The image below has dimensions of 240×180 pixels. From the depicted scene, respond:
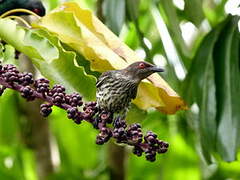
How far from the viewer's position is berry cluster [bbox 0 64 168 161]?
4.32 feet

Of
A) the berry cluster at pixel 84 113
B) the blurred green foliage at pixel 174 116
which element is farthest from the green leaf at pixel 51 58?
the berry cluster at pixel 84 113

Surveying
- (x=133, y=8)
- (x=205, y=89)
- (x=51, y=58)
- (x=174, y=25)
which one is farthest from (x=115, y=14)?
(x=51, y=58)

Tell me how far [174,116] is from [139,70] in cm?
158

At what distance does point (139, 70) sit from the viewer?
1604mm

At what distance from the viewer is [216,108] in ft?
7.51

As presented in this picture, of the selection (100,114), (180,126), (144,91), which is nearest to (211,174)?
(180,126)

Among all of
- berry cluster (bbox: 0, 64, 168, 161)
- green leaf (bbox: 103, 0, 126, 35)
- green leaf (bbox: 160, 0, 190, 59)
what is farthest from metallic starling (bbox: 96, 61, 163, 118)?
green leaf (bbox: 103, 0, 126, 35)

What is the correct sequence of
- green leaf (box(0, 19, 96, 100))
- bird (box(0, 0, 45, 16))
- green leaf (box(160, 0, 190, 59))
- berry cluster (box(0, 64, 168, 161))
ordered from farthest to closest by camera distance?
bird (box(0, 0, 45, 16))
green leaf (box(160, 0, 190, 59))
green leaf (box(0, 19, 96, 100))
berry cluster (box(0, 64, 168, 161))

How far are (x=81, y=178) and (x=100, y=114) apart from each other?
1605 mm

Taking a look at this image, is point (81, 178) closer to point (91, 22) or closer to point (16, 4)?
point (16, 4)

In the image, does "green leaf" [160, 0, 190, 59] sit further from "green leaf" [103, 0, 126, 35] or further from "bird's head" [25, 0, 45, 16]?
"bird's head" [25, 0, 45, 16]

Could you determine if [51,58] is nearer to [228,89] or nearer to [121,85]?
[121,85]

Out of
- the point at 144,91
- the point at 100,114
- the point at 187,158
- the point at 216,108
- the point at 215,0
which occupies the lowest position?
the point at 100,114

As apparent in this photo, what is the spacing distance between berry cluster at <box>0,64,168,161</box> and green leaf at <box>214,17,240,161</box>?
0.85 metres
